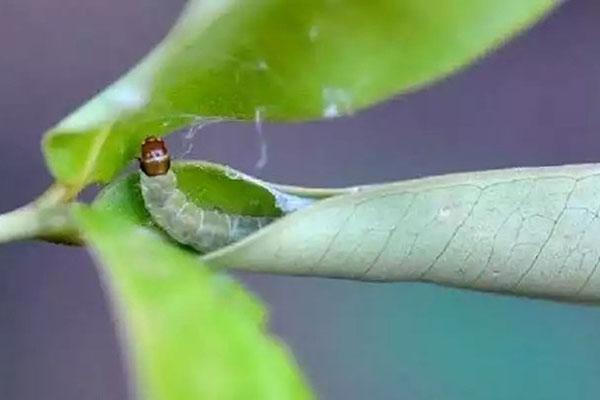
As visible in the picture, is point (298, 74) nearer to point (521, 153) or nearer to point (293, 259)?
point (293, 259)

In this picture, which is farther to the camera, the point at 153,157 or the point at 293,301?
the point at 293,301

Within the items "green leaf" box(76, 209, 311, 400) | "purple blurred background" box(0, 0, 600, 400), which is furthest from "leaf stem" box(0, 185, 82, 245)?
"purple blurred background" box(0, 0, 600, 400)

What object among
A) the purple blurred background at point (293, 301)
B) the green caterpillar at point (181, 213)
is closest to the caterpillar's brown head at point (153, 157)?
the green caterpillar at point (181, 213)

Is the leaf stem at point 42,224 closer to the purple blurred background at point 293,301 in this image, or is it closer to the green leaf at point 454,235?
the green leaf at point 454,235

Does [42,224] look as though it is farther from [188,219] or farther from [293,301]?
[293,301]

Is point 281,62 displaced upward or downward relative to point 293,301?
upward

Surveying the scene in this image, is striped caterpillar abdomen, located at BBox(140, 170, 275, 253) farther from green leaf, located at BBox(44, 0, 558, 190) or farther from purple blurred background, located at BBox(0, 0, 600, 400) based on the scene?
purple blurred background, located at BBox(0, 0, 600, 400)

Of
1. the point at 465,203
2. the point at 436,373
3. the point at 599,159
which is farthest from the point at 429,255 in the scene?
the point at 599,159

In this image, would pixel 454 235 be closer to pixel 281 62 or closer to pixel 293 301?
pixel 281 62

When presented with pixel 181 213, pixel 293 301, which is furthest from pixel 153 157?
pixel 293 301
